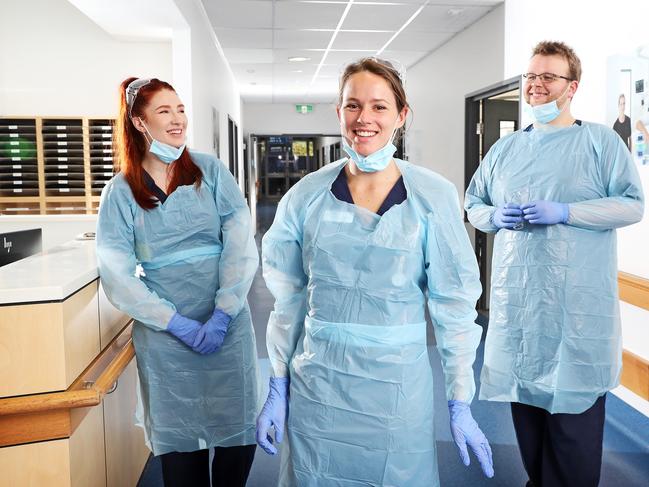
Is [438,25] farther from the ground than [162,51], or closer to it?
farther from the ground

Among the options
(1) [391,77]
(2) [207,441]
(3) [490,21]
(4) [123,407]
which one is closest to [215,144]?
(3) [490,21]

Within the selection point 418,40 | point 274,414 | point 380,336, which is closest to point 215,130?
point 418,40

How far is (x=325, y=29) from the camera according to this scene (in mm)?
5531

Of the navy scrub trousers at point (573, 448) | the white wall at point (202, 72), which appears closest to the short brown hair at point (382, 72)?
the navy scrub trousers at point (573, 448)

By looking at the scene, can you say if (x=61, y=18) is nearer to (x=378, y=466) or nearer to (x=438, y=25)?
(x=438, y=25)

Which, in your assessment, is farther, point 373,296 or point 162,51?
point 162,51

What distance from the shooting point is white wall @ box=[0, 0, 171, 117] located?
4574 millimetres

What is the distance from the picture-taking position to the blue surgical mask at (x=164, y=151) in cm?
188

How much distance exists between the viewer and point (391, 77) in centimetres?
138

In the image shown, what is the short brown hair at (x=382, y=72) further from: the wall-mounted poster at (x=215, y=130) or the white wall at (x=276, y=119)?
the white wall at (x=276, y=119)

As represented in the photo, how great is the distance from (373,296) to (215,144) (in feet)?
15.2

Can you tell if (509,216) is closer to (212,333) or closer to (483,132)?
(212,333)

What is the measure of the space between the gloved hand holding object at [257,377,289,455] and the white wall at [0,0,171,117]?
3827mm

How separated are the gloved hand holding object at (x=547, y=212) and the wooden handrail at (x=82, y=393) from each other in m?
1.46
